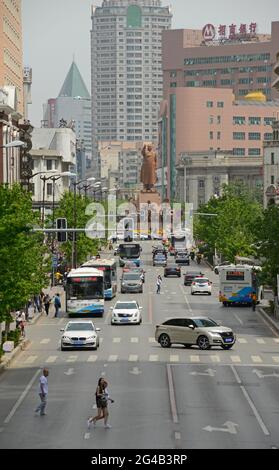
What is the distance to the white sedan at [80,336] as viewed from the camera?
67125mm

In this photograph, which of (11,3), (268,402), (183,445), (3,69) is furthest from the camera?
(11,3)

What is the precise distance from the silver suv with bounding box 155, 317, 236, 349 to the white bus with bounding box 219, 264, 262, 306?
27758 mm

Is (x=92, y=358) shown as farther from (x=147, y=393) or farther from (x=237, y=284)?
(x=237, y=284)

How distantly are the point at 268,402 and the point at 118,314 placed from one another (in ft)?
115

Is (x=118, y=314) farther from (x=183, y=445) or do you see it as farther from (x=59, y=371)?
(x=183, y=445)

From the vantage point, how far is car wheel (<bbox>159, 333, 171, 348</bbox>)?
69.1m

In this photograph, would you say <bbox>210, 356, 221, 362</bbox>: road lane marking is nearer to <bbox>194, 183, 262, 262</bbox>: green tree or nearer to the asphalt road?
the asphalt road

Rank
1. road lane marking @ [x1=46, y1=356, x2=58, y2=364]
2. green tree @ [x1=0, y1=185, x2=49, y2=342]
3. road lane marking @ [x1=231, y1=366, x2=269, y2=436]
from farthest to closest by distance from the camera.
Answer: road lane marking @ [x1=46, y1=356, x2=58, y2=364], green tree @ [x1=0, y1=185, x2=49, y2=342], road lane marking @ [x1=231, y1=366, x2=269, y2=436]

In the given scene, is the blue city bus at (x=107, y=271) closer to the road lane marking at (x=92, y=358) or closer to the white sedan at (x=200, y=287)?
the white sedan at (x=200, y=287)

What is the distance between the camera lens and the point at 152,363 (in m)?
61.8

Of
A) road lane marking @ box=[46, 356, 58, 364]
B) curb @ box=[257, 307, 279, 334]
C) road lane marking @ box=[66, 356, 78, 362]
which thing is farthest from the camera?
curb @ box=[257, 307, 279, 334]

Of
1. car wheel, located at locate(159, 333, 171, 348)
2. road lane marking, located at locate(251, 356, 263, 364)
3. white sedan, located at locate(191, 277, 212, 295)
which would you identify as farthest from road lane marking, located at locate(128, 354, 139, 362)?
white sedan, located at locate(191, 277, 212, 295)

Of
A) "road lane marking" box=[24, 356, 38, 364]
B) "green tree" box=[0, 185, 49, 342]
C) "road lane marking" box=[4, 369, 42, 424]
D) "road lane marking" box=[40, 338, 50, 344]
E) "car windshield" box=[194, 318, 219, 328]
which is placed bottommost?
"road lane marking" box=[40, 338, 50, 344]

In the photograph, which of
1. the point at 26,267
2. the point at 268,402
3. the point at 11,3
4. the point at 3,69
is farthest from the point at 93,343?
the point at 11,3
